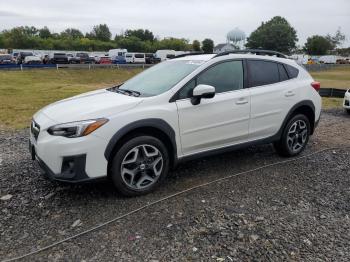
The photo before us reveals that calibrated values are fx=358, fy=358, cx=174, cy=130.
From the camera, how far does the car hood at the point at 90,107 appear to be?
154 inches

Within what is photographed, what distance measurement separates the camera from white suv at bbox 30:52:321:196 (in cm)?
382

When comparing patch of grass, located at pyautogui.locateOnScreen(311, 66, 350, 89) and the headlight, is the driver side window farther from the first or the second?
patch of grass, located at pyautogui.locateOnScreen(311, 66, 350, 89)

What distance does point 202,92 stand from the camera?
14.2 feet

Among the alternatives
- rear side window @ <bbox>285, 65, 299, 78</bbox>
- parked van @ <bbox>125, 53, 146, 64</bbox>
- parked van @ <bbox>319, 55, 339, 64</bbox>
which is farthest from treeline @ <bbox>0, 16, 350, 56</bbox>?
rear side window @ <bbox>285, 65, 299, 78</bbox>

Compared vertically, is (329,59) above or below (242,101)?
above

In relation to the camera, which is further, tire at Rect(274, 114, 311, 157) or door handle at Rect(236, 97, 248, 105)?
tire at Rect(274, 114, 311, 157)

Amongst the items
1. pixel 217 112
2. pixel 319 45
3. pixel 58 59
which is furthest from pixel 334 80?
pixel 319 45

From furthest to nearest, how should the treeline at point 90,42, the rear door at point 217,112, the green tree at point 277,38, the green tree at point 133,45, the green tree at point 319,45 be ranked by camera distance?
the green tree at point 319,45, the green tree at point 277,38, the green tree at point 133,45, the treeline at point 90,42, the rear door at point 217,112

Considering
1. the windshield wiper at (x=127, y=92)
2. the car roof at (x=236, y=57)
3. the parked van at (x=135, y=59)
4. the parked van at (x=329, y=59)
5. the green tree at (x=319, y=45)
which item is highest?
the green tree at (x=319, y=45)

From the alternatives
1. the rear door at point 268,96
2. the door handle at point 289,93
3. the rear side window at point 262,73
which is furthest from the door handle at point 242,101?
the door handle at point 289,93

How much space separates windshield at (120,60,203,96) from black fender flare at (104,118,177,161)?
1.45ft

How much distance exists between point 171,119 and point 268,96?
1.75 metres

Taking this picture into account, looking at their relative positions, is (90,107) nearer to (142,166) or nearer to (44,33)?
(142,166)

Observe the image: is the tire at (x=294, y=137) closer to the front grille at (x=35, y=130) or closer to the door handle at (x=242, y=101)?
the door handle at (x=242, y=101)
